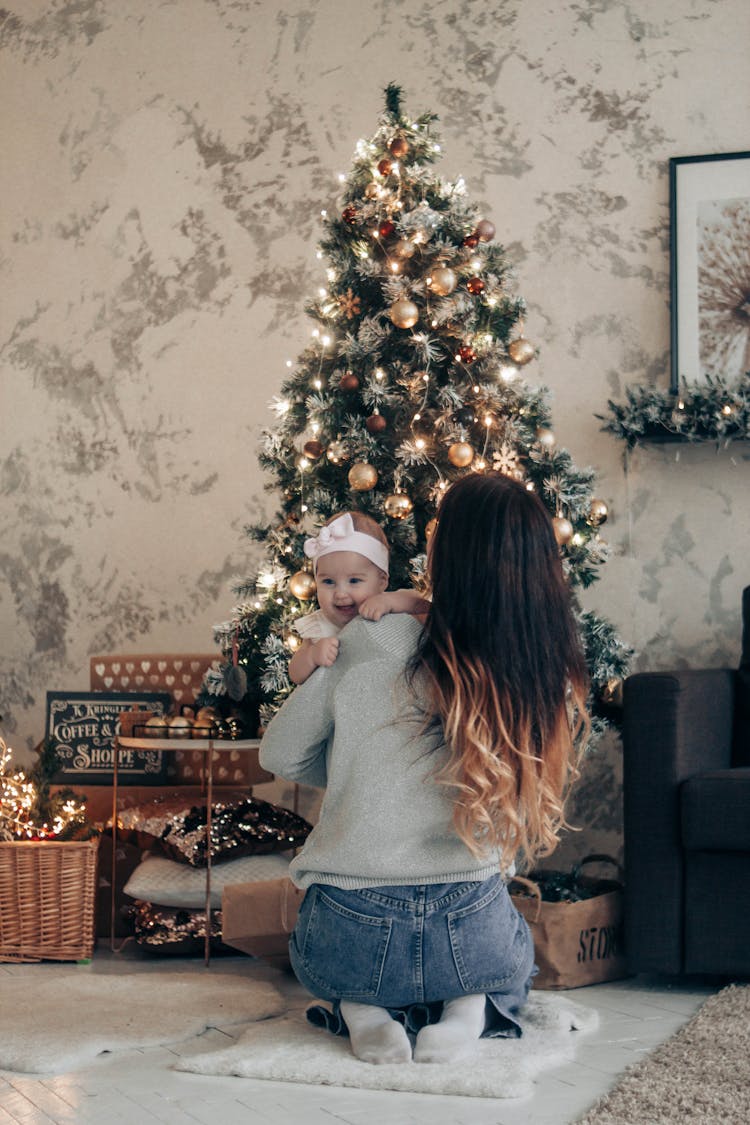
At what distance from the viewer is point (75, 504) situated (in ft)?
13.6

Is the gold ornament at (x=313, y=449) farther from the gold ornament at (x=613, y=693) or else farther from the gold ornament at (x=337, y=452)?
the gold ornament at (x=613, y=693)

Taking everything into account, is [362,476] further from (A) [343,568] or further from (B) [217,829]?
(B) [217,829]

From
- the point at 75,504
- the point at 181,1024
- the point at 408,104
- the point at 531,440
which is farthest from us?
the point at 75,504

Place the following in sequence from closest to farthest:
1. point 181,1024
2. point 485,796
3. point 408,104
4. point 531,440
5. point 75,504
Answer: point 485,796
point 181,1024
point 531,440
point 408,104
point 75,504

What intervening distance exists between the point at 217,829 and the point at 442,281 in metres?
1.36

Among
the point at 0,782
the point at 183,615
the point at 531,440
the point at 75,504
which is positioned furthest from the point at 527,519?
the point at 75,504

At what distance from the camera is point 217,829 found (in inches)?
117

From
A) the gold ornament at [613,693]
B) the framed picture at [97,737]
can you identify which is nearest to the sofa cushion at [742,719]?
the gold ornament at [613,693]

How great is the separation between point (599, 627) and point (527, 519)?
1.03m

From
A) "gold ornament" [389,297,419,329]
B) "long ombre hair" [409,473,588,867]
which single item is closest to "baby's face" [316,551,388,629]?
"long ombre hair" [409,473,588,867]

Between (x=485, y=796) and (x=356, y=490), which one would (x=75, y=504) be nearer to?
(x=356, y=490)

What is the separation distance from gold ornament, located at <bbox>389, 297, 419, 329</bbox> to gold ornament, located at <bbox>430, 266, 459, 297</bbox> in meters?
0.07

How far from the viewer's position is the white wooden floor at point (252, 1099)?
5.72ft

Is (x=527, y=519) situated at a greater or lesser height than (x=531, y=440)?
lesser
